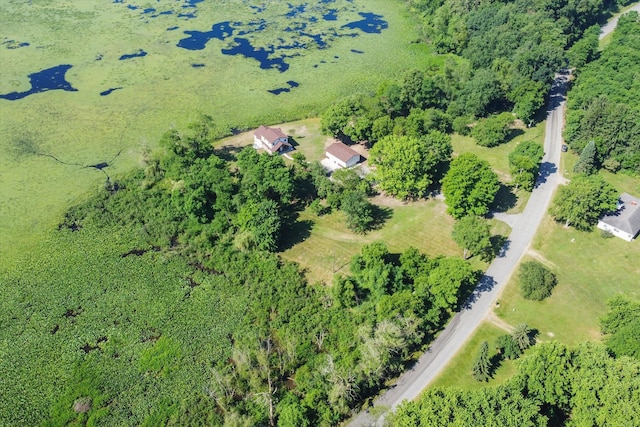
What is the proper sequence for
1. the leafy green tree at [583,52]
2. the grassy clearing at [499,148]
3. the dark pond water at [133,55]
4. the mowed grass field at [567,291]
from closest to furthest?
1. the mowed grass field at [567,291]
2. the grassy clearing at [499,148]
3. the leafy green tree at [583,52]
4. the dark pond water at [133,55]

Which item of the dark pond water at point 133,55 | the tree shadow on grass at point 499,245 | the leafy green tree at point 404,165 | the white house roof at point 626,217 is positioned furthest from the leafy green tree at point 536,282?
the dark pond water at point 133,55

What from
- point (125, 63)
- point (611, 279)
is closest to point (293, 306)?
point (611, 279)

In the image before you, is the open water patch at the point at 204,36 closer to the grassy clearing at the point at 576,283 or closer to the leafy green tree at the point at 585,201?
the leafy green tree at the point at 585,201

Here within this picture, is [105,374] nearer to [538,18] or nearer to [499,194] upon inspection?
[499,194]

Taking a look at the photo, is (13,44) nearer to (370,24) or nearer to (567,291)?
(370,24)

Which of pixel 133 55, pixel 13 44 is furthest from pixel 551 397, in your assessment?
pixel 13 44

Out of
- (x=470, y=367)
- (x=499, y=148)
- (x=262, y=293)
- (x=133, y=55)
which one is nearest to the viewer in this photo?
(x=470, y=367)

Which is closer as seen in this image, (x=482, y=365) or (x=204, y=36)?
(x=482, y=365)
